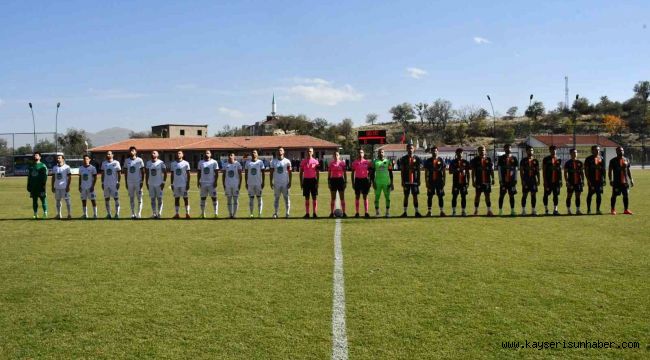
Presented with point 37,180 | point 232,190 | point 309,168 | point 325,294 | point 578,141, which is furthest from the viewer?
point 578,141

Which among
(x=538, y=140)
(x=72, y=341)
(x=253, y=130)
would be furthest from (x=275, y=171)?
(x=253, y=130)

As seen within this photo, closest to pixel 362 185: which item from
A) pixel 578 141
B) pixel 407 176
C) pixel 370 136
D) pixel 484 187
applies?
pixel 407 176

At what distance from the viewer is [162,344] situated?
4.61m

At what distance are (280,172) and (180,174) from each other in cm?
271

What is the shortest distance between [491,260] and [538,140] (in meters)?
72.5

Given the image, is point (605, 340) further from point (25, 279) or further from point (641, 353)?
point (25, 279)

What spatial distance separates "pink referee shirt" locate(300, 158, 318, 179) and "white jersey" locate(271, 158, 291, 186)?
469 mm

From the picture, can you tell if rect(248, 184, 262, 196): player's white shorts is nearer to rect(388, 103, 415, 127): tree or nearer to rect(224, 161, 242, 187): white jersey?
rect(224, 161, 242, 187): white jersey

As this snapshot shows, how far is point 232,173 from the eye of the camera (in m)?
14.3

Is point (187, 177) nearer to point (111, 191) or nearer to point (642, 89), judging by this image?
point (111, 191)

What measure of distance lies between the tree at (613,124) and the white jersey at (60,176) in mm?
98538

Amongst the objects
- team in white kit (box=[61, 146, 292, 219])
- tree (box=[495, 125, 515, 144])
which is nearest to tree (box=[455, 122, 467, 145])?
tree (box=[495, 125, 515, 144])

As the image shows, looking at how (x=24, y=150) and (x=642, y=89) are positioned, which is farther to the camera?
(x=642, y=89)

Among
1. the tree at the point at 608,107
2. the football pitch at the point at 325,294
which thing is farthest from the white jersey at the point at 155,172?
the tree at the point at 608,107
